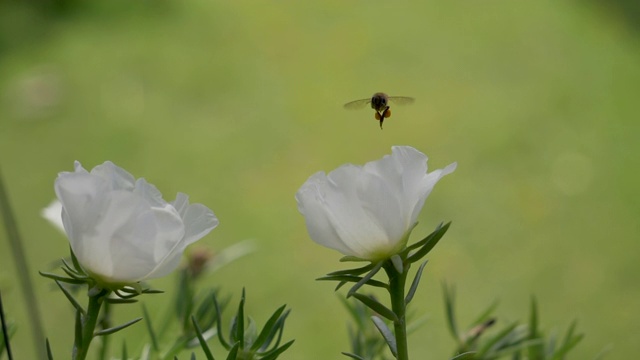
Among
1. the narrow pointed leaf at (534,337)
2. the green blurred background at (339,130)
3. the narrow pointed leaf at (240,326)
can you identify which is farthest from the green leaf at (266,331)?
the green blurred background at (339,130)

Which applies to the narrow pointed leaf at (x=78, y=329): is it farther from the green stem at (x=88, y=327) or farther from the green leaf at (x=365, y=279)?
the green leaf at (x=365, y=279)

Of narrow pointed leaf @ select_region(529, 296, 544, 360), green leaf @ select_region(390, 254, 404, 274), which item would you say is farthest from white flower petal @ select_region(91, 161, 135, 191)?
narrow pointed leaf @ select_region(529, 296, 544, 360)

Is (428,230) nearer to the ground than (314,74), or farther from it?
nearer to the ground

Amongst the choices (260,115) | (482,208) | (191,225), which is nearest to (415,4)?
(260,115)

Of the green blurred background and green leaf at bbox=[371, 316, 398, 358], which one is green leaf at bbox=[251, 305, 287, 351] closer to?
green leaf at bbox=[371, 316, 398, 358]

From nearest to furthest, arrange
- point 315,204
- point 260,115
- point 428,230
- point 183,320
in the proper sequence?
point 315,204 → point 183,320 → point 428,230 → point 260,115

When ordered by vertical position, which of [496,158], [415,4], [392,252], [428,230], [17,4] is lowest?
[392,252]

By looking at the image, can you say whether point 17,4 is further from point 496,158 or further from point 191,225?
point 191,225
